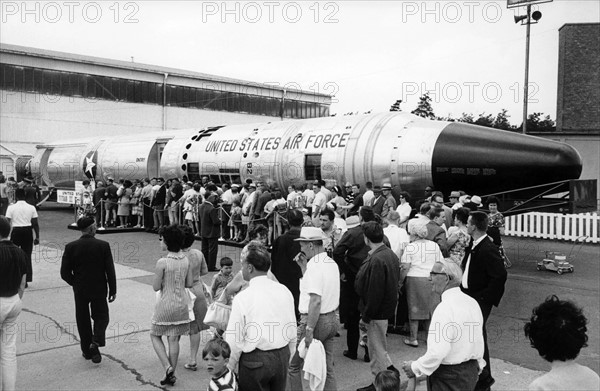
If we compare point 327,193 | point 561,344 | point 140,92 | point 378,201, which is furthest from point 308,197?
point 140,92

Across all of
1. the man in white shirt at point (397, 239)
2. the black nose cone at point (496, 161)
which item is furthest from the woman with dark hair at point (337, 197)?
the man in white shirt at point (397, 239)

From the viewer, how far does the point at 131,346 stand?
20.1 ft

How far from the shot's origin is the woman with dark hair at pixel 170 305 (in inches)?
195

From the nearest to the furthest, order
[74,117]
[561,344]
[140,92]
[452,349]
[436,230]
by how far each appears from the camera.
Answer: [561,344]
[452,349]
[436,230]
[74,117]
[140,92]

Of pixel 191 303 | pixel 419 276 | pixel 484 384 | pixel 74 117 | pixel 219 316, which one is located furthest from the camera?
pixel 74 117

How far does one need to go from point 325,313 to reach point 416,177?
686 centimetres

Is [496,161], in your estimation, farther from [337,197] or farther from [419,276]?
[419,276]

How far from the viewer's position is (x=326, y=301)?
4.54 metres

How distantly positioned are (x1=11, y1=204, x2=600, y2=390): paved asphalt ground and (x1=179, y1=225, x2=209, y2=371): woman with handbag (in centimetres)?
21

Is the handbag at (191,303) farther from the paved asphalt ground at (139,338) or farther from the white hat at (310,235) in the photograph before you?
the white hat at (310,235)

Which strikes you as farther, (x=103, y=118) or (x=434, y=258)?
(x=103, y=118)

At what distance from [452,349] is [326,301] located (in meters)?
1.39

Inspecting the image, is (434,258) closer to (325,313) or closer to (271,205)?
(325,313)

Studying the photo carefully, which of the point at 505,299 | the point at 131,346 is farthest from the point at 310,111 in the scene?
the point at 131,346
